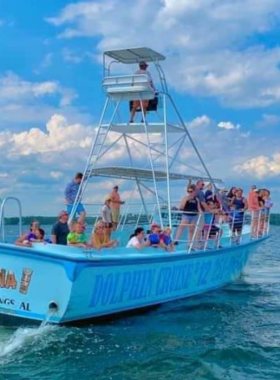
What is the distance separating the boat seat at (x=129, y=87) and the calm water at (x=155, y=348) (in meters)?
4.90

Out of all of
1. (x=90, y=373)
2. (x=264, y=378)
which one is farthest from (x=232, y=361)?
(x=90, y=373)

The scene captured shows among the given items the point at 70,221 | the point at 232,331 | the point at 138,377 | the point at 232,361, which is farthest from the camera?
the point at 70,221

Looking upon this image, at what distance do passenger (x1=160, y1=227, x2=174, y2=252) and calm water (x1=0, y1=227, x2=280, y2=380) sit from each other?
136cm

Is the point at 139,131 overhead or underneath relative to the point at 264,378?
overhead

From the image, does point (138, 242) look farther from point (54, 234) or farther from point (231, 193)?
point (231, 193)

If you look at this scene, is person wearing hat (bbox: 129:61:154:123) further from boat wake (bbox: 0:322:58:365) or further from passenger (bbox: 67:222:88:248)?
boat wake (bbox: 0:322:58:365)

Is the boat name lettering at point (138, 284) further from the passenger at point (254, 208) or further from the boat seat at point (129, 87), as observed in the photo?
the passenger at point (254, 208)

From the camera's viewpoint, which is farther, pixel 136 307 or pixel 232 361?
pixel 136 307

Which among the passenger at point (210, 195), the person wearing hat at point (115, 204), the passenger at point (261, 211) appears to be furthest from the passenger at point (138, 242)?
the passenger at point (261, 211)

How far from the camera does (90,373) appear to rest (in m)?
8.19

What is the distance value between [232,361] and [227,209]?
769cm

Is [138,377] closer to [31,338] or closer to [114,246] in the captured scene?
[31,338]

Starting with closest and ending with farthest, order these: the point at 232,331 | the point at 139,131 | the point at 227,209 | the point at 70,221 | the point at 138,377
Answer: the point at 138,377
the point at 232,331
the point at 70,221
the point at 139,131
the point at 227,209

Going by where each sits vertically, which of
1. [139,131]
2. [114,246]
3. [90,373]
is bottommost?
[90,373]
